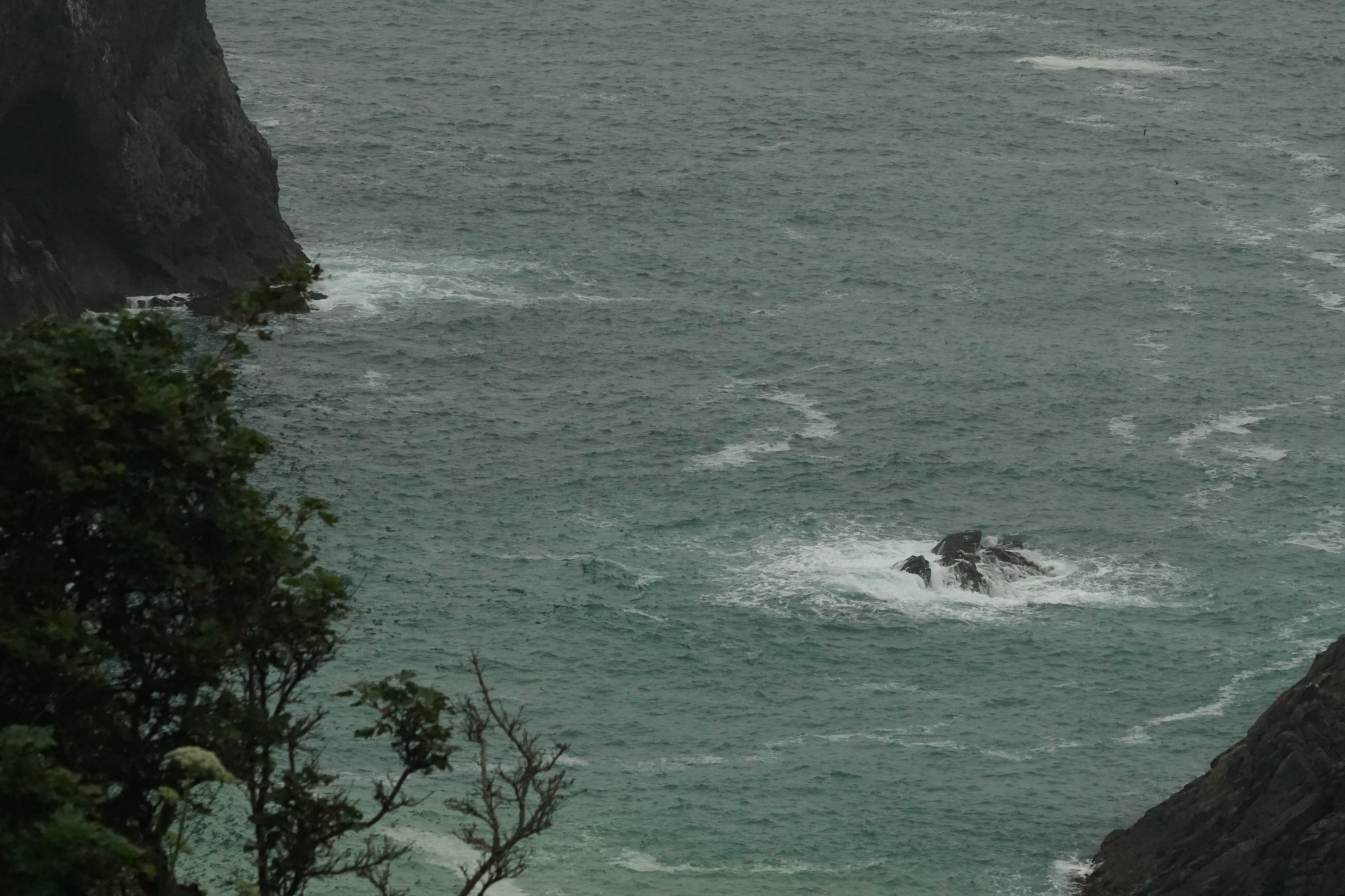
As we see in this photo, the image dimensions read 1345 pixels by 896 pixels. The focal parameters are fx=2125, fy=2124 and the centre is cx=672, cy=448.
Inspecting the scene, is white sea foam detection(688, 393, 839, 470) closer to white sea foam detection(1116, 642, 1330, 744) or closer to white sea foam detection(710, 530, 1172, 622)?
white sea foam detection(710, 530, 1172, 622)

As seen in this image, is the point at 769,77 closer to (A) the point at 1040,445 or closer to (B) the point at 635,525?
(A) the point at 1040,445

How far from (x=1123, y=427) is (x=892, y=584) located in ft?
95.1

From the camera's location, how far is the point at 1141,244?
161m

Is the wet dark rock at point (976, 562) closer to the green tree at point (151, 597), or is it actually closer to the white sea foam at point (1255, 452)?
the white sea foam at point (1255, 452)

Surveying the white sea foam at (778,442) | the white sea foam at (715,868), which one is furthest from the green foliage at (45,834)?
the white sea foam at (778,442)

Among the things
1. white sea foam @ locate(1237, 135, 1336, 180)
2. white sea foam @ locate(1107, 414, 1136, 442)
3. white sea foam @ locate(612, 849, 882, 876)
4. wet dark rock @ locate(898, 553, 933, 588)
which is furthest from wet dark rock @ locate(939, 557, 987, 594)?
white sea foam @ locate(1237, 135, 1336, 180)

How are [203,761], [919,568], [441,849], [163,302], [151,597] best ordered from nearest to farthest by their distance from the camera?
[203,761], [151,597], [441,849], [919,568], [163,302]

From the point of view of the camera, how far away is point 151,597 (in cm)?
4294

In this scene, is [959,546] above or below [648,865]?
above

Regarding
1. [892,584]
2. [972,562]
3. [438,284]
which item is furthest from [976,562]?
[438,284]

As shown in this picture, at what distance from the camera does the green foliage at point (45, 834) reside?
34188 mm

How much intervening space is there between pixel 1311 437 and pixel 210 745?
100.0 meters

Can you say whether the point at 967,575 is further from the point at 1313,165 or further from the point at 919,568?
the point at 1313,165

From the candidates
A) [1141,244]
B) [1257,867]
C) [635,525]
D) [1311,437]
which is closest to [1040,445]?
[1311,437]
